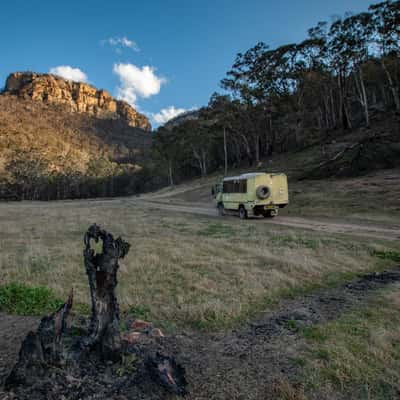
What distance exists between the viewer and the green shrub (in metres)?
5.12

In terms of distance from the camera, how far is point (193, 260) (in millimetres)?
8695

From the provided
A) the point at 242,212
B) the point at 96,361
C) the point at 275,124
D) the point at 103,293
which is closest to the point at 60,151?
the point at 275,124

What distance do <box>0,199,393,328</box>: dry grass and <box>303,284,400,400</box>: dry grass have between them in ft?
4.77

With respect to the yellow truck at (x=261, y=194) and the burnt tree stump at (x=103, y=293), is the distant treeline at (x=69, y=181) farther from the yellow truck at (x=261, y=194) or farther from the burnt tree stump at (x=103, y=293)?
the burnt tree stump at (x=103, y=293)

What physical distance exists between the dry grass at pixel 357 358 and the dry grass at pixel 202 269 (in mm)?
1452

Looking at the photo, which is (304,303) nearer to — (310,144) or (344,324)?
(344,324)

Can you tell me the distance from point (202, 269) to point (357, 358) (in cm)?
463

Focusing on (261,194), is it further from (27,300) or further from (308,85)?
(308,85)

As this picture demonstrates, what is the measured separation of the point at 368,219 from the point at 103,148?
140 metres

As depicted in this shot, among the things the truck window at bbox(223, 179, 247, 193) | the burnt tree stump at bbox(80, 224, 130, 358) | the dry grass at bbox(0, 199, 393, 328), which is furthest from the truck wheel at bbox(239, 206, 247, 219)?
the burnt tree stump at bbox(80, 224, 130, 358)

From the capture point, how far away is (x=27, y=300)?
543cm

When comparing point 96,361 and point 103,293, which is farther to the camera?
point 103,293

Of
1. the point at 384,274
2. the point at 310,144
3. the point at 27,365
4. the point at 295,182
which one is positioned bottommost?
the point at 384,274

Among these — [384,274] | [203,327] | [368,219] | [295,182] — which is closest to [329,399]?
[203,327]
